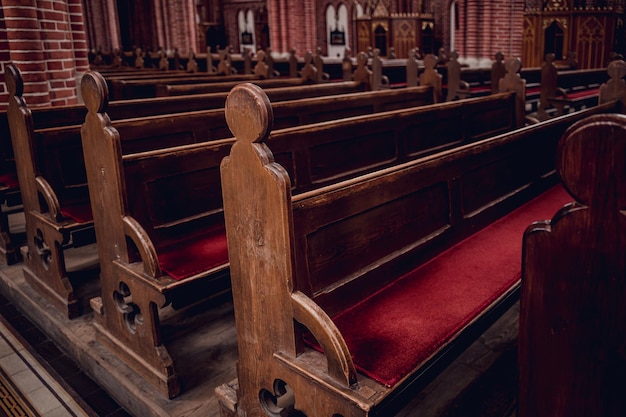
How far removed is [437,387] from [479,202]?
3.35ft

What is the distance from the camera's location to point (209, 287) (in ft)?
8.63

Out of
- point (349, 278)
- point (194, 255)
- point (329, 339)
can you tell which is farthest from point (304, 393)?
point (194, 255)

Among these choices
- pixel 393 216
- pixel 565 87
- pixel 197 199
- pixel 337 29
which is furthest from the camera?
pixel 337 29

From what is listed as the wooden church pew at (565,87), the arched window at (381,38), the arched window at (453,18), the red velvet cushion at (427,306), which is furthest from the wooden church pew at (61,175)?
the arched window at (453,18)

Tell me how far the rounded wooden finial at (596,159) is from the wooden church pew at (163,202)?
182 cm

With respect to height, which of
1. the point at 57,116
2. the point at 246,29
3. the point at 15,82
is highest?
the point at 246,29

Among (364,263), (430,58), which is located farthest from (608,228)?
(430,58)

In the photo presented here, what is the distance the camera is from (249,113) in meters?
1.79

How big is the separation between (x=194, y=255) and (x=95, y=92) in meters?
0.91

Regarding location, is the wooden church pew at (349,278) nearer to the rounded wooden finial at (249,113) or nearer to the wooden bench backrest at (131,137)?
the rounded wooden finial at (249,113)

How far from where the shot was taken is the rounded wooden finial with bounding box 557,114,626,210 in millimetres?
1071

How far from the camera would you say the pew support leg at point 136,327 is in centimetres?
262

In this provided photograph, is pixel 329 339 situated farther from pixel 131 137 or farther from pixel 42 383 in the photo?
pixel 131 137

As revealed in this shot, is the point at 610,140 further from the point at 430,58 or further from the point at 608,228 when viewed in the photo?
the point at 430,58
